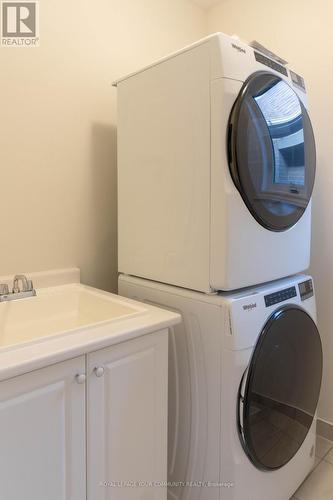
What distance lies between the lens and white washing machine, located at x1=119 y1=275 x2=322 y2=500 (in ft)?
4.09

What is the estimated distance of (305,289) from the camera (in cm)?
156

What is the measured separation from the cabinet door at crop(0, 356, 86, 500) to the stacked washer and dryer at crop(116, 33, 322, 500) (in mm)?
518

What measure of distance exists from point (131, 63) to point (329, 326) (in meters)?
1.89

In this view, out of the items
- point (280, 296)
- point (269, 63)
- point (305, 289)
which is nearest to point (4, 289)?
point (280, 296)

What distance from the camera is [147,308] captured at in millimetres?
1324

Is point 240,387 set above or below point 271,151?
below

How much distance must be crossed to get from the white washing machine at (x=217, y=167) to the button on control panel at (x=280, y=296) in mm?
75

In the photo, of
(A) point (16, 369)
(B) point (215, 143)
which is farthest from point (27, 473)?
(B) point (215, 143)

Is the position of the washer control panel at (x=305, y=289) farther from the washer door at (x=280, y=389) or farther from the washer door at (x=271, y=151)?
the washer door at (x=271, y=151)

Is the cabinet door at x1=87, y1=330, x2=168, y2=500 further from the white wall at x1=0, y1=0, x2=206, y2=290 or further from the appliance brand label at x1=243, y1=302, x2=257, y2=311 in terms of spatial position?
the white wall at x1=0, y1=0, x2=206, y2=290

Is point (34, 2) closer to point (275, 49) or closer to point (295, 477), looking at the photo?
point (275, 49)

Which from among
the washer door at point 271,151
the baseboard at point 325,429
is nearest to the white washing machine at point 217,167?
the washer door at point 271,151

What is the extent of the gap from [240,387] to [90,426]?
1.80 feet

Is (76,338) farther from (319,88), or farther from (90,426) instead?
(319,88)
